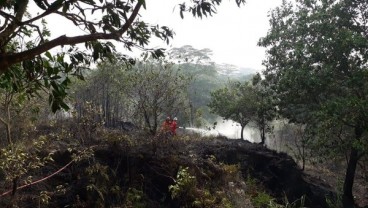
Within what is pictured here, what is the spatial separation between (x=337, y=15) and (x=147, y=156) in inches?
368

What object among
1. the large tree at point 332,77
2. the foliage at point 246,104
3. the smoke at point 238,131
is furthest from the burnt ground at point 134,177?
the smoke at point 238,131

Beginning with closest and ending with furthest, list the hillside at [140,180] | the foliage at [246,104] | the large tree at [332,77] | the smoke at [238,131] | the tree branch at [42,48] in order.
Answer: the tree branch at [42,48] → the hillside at [140,180] → the large tree at [332,77] → the foliage at [246,104] → the smoke at [238,131]

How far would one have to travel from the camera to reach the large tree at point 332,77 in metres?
11.6

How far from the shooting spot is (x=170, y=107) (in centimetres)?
1342

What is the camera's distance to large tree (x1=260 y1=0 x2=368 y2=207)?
11633 millimetres

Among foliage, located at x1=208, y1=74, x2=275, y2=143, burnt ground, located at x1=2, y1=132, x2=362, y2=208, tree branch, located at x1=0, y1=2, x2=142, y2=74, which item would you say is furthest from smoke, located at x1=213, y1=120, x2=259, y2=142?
tree branch, located at x1=0, y1=2, x2=142, y2=74

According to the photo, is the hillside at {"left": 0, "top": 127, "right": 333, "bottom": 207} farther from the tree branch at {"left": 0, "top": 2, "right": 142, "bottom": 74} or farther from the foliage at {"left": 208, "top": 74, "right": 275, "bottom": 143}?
the foliage at {"left": 208, "top": 74, "right": 275, "bottom": 143}

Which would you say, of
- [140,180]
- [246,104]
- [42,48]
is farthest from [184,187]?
[246,104]

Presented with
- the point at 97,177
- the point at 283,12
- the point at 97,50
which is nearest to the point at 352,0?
the point at 283,12

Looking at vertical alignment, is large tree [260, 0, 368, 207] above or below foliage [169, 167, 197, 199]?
above

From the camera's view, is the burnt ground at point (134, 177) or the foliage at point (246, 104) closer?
the burnt ground at point (134, 177)

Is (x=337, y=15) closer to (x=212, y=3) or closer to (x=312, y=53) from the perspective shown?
(x=312, y=53)

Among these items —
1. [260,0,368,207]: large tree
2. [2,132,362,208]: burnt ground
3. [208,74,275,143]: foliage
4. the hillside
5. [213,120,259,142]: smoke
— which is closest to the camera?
the hillside

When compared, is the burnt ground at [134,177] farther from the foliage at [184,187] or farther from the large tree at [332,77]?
the large tree at [332,77]
